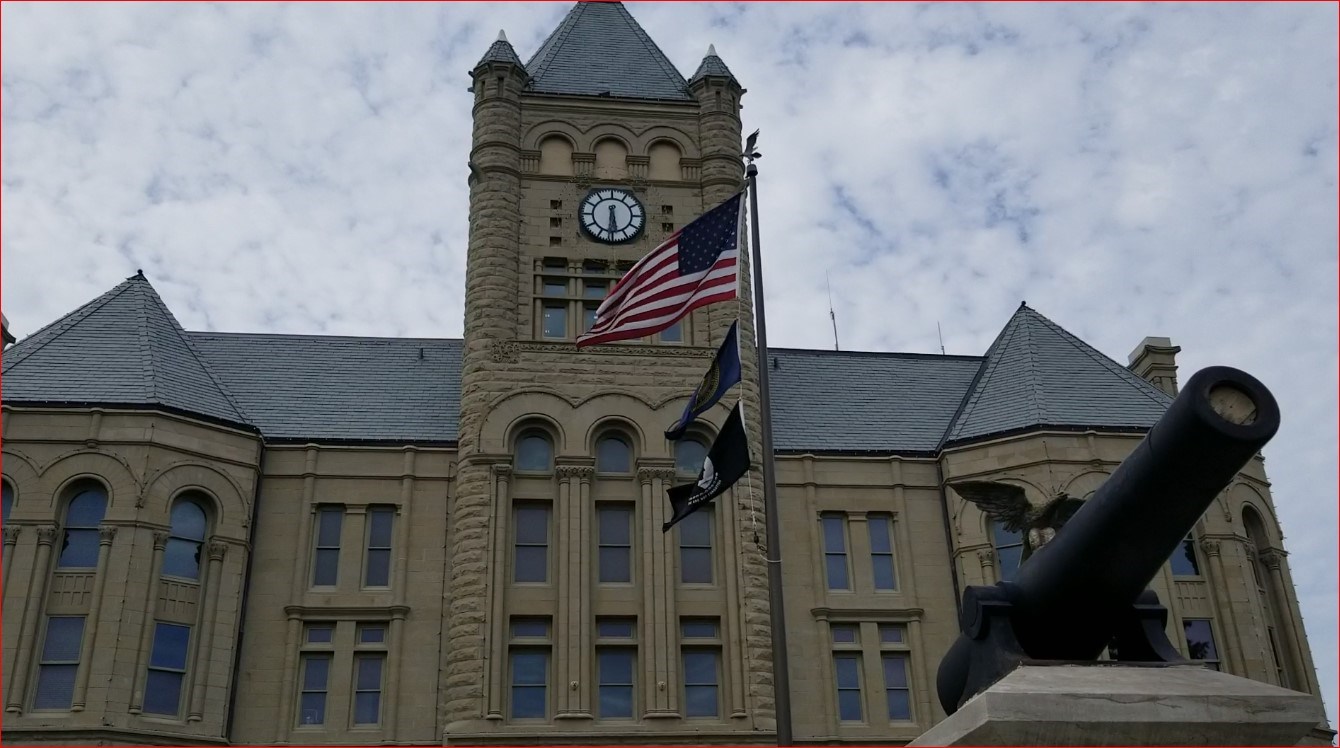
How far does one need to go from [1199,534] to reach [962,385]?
299 inches

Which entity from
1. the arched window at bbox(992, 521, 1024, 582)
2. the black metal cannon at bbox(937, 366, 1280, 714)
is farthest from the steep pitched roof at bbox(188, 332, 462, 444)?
the black metal cannon at bbox(937, 366, 1280, 714)

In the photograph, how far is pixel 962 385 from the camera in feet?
104

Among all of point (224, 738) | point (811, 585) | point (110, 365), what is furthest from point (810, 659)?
point (110, 365)

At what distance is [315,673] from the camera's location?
24047mm

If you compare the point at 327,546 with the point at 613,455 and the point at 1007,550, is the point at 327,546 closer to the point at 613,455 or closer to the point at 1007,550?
the point at 613,455

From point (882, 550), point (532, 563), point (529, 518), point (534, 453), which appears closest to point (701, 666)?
point (532, 563)

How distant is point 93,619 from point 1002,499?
1735 centimetres

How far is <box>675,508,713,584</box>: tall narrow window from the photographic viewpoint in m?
24.9

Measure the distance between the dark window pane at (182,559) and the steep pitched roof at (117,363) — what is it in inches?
105

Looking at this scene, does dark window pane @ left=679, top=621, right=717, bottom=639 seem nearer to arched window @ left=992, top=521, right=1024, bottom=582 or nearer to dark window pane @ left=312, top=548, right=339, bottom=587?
arched window @ left=992, top=521, right=1024, bottom=582

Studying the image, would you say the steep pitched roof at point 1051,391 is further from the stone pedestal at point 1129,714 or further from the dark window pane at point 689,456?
the stone pedestal at point 1129,714

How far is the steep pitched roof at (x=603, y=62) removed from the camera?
30.5 meters

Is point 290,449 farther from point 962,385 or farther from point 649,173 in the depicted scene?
point 962,385

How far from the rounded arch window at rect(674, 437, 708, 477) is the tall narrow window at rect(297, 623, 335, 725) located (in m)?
7.69
